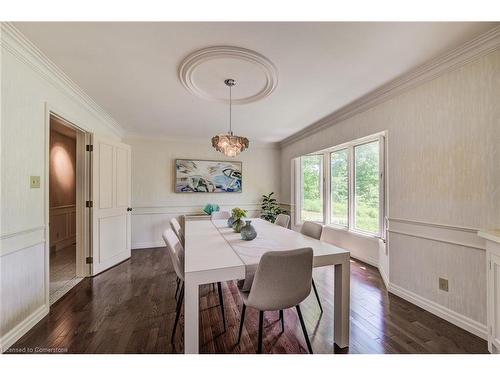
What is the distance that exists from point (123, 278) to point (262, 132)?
11.1 feet

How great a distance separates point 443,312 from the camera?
73.3 inches

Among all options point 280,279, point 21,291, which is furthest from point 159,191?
point 280,279

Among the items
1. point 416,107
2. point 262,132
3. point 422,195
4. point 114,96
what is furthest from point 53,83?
point 422,195

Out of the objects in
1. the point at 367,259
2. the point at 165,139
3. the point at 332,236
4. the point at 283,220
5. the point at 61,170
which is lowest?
the point at 367,259

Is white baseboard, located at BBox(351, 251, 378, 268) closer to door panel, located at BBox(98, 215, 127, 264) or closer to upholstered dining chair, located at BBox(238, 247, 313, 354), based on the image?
upholstered dining chair, located at BBox(238, 247, 313, 354)

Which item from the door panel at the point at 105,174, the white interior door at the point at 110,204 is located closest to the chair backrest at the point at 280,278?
the white interior door at the point at 110,204

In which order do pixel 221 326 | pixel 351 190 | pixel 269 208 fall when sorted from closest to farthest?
1. pixel 221 326
2. pixel 351 190
3. pixel 269 208

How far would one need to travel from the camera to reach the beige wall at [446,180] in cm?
161

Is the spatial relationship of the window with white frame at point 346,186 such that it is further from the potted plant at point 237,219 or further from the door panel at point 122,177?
the door panel at point 122,177

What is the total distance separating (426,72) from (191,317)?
2.82 m

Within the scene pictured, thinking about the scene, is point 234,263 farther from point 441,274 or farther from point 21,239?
point 441,274

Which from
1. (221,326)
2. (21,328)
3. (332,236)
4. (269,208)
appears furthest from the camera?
(269,208)

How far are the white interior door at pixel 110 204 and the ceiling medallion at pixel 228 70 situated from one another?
1814 mm

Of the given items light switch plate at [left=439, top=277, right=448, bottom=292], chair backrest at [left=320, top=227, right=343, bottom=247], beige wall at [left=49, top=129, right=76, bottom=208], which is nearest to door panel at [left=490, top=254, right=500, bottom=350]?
light switch plate at [left=439, top=277, right=448, bottom=292]
